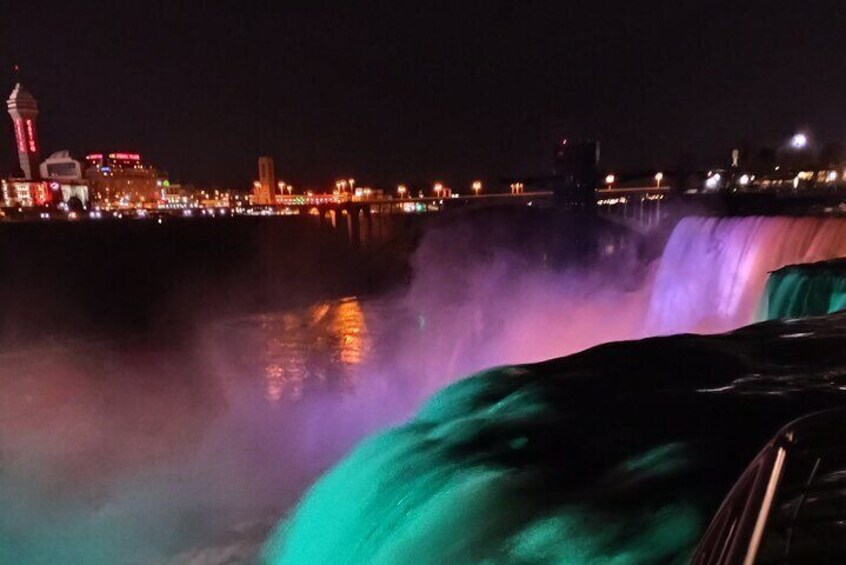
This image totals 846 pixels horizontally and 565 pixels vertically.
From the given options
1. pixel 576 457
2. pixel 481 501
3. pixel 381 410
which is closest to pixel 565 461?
pixel 576 457

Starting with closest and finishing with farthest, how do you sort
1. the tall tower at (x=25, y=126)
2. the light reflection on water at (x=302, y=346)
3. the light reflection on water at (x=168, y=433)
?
the light reflection on water at (x=168, y=433)
the light reflection on water at (x=302, y=346)
the tall tower at (x=25, y=126)

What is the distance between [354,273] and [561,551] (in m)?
46.1

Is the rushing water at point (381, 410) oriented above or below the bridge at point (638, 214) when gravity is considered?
below

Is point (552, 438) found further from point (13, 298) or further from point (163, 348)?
point (13, 298)

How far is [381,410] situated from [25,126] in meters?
146

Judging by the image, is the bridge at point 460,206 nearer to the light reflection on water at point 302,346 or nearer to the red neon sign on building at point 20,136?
the light reflection on water at point 302,346

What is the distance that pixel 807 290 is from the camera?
10492 millimetres

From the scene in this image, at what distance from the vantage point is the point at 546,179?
64375 millimetres

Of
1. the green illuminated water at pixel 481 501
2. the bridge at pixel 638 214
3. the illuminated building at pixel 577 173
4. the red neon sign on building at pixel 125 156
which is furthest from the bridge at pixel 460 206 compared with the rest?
the red neon sign on building at pixel 125 156

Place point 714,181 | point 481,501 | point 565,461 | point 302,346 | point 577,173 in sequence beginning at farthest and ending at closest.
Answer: point 714,181
point 577,173
point 302,346
point 565,461
point 481,501

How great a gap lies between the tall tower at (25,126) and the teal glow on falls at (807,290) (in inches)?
5812

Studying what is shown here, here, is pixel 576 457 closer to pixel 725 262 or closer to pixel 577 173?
pixel 725 262

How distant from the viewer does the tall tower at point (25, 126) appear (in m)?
129

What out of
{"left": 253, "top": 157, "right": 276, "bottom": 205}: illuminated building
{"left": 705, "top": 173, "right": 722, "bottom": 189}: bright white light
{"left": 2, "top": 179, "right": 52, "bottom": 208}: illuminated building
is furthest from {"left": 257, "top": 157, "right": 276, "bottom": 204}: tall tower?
{"left": 705, "top": 173, "right": 722, "bottom": 189}: bright white light
